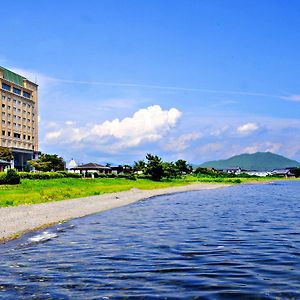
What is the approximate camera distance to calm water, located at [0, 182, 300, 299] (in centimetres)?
1555

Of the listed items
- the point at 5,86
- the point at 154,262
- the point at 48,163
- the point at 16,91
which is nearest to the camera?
the point at 154,262

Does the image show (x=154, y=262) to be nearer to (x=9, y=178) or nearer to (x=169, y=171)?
(x=9, y=178)

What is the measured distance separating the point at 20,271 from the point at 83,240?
887cm

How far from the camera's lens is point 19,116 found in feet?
603

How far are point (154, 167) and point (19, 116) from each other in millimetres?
76308

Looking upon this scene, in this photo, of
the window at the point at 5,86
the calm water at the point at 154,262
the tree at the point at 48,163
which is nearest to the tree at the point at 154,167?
the tree at the point at 48,163

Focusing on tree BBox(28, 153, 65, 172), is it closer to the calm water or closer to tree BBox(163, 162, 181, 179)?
tree BBox(163, 162, 181, 179)

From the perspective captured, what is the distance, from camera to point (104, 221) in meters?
38.5

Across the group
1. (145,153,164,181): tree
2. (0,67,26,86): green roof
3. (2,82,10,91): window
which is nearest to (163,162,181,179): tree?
(145,153,164,181): tree

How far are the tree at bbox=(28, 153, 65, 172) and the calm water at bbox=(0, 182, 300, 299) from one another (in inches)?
4648

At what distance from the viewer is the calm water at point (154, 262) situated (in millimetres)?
15555

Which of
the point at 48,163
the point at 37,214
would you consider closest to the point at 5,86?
the point at 48,163

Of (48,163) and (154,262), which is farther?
(48,163)

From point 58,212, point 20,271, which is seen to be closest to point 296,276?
point 20,271
